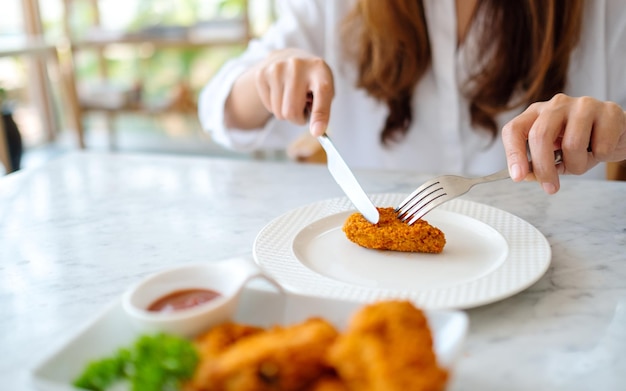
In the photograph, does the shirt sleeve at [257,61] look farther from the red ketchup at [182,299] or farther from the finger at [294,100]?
the red ketchup at [182,299]

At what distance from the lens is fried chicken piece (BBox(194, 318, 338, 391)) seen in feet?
1.41

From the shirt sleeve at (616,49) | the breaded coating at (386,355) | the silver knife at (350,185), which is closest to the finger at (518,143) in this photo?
the silver knife at (350,185)

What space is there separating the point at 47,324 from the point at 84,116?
3.79m

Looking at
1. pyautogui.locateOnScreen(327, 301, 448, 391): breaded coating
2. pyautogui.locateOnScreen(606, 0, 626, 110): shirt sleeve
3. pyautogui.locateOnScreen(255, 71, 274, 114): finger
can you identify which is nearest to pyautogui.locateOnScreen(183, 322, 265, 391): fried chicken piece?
pyautogui.locateOnScreen(327, 301, 448, 391): breaded coating

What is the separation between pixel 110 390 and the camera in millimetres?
488

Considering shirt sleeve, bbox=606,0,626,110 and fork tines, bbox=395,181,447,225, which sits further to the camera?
shirt sleeve, bbox=606,0,626,110

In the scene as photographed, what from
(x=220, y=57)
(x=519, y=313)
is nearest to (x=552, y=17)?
(x=519, y=313)

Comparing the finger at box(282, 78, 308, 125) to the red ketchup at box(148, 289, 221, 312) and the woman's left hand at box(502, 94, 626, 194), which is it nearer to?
the woman's left hand at box(502, 94, 626, 194)

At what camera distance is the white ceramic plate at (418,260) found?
695mm

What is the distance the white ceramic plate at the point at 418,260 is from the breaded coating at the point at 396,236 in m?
0.01

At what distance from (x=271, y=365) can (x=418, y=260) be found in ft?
1.41

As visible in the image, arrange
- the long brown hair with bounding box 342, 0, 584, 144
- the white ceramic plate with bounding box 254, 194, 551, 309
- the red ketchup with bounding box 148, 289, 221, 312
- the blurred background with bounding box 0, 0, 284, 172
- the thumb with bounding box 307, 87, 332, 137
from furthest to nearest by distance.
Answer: the blurred background with bounding box 0, 0, 284, 172 → the long brown hair with bounding box 342, 0, 584, 144 → the thumb with bounding box 307, 87, 332, 137 → the white ceramic plate with bounding box 254, 194, 551, 309 → the red ketchup with bounding box 148, 289, 221, 312

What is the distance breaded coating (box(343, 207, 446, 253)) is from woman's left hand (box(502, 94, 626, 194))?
16 centimetres

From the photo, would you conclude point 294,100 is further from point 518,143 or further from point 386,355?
point 386,355
